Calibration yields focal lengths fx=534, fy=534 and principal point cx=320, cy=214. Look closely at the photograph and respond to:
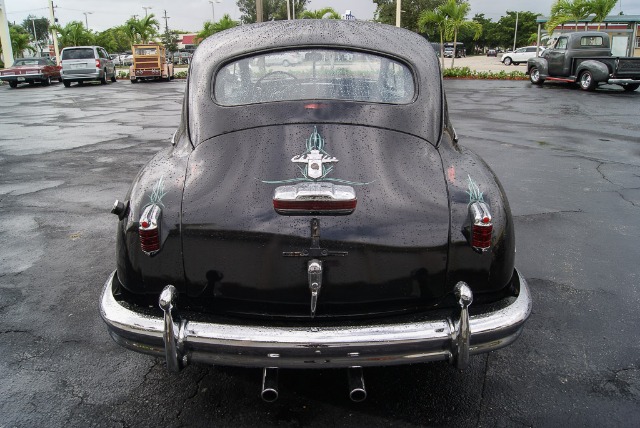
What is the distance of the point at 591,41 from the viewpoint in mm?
19953

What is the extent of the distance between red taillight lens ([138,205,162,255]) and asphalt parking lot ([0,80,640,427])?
2.74 feet

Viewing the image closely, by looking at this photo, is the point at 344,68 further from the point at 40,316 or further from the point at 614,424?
the point at 40,316

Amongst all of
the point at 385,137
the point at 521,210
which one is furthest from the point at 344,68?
the point at 521,210

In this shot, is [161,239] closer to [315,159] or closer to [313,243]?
[313,243]

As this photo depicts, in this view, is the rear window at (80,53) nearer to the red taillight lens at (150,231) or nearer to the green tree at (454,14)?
the green tree at (454,14)

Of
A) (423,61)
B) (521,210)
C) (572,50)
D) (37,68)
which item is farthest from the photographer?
(37,68)

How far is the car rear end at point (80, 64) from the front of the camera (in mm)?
27422

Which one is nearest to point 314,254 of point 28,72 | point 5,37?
point 28,72

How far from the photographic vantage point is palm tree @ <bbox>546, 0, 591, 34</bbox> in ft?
93.9

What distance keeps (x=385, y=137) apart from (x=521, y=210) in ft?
11.3

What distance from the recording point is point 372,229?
241cm

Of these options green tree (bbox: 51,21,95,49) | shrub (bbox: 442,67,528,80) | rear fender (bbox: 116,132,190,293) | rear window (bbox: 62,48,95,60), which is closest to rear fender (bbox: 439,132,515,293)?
rear fender (bbox: 116,132,190,293)

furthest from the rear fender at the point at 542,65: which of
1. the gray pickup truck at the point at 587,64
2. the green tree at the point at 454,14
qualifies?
the green tree at the point at 454,14

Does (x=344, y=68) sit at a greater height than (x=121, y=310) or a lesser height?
greater
